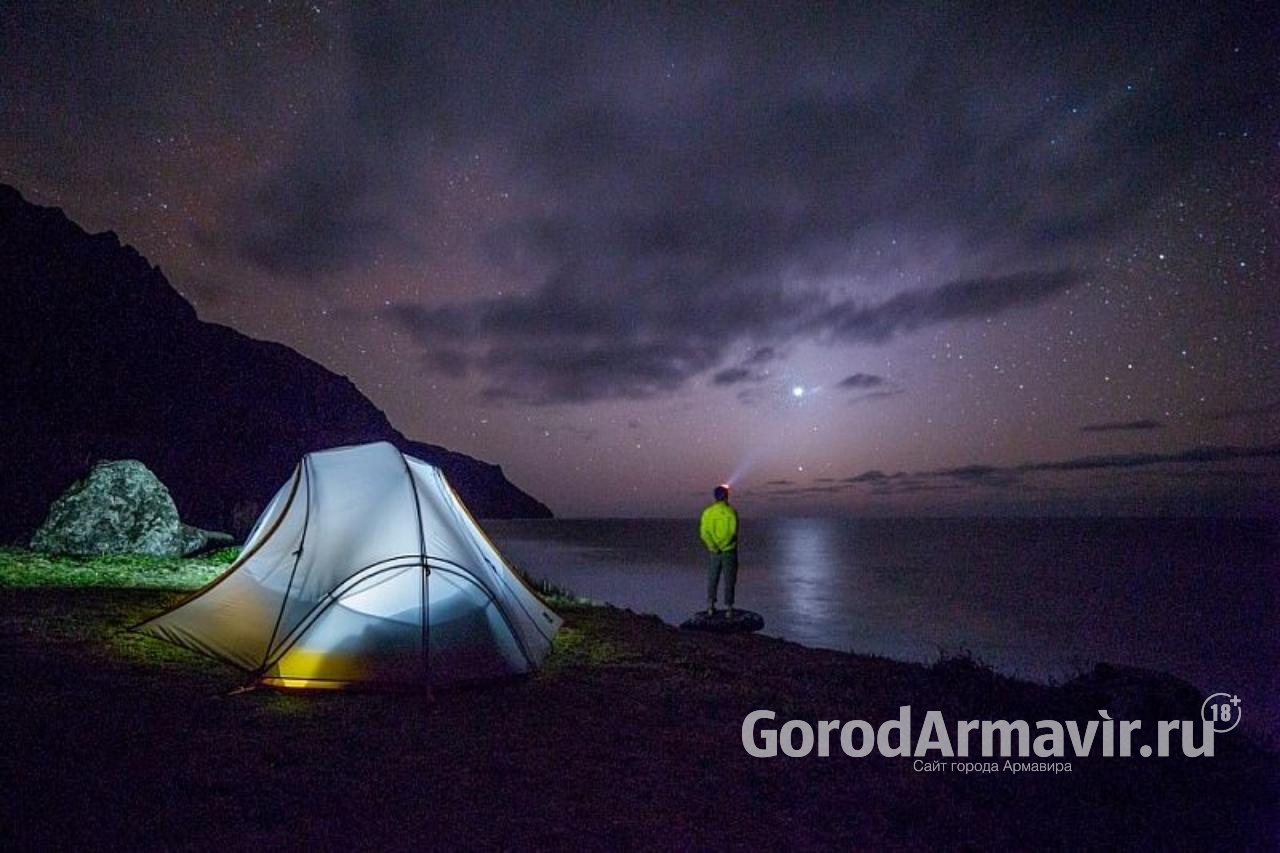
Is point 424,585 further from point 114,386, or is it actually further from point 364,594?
point 114,386

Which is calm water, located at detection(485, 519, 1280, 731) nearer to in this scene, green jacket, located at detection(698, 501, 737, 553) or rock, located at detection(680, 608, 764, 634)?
rock, located at detection(680, 608, 764, 634)

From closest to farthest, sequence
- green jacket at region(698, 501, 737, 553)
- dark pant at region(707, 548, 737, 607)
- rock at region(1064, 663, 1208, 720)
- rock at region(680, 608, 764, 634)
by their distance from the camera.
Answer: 1. rock at region(1064, 663, 1208, 720)
2. rock at region(680, 608, 764, 634)
3. green jacket at region(698, 501, 737, 553)
4. dark pant at region(707, 548, 737, 607)

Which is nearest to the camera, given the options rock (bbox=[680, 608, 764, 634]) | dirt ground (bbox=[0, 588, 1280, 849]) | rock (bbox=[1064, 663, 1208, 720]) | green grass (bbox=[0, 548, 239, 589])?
dirt ground (bbox=[0, 588, 1280, 849])

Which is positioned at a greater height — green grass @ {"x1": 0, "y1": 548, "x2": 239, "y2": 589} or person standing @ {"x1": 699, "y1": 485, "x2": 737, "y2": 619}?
person standing @ {"x1": 699, "y1": 485, "x2": 737, "y2": 619}

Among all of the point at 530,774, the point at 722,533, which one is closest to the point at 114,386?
the point at 722,533

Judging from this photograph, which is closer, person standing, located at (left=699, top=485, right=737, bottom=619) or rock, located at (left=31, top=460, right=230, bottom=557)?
person standing, located at (left=699, top=485, right=737, bottom=619)

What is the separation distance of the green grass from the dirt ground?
5182 mm

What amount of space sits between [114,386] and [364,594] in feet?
225

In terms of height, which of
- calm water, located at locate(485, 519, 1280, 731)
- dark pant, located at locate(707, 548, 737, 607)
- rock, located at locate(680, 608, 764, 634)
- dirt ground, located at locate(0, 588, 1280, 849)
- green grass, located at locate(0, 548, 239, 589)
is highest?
dark pant, located at locate(707, 548, 737, 607)

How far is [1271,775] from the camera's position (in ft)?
21.4

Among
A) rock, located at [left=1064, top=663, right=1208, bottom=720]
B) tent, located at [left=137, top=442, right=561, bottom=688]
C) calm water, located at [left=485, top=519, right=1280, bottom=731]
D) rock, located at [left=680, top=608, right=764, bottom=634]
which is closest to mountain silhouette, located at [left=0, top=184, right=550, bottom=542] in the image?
calm water, located at [left=485, top=519, right=1280, bottom=731]

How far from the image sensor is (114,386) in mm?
60188

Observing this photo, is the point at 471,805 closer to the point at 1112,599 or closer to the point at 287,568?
the point at 287,568

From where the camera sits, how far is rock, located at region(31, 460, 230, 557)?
15.4m
